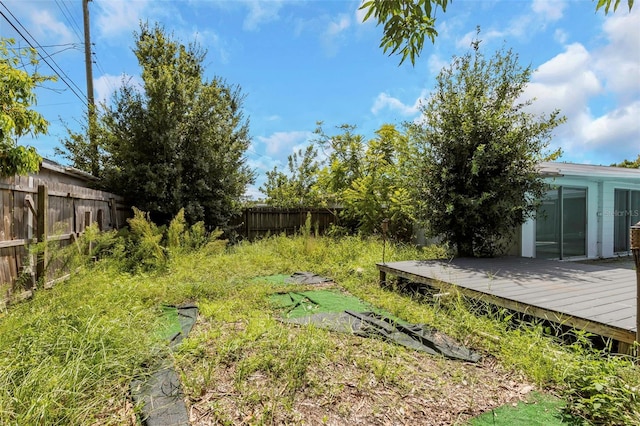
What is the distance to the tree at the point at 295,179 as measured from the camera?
15148 mm

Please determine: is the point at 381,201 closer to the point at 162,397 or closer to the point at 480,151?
the point at 480,151

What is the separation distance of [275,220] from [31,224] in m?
7.31

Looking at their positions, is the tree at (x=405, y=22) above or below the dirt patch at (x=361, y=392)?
above

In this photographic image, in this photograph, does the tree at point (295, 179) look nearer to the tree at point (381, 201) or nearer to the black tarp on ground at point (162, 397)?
the tree at point (381, 201)

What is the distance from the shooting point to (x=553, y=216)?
7.43m

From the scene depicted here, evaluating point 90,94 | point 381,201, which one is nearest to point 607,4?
point 381,201

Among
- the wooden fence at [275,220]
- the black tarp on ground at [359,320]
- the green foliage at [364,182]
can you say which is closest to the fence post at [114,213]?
the wooden fence at [275,220]

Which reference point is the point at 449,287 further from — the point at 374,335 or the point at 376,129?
the point at 376,129

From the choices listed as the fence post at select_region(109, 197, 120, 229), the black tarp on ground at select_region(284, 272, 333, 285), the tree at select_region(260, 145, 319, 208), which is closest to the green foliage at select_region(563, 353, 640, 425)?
the black tarp on ground at select_region(284, 272, 333, 285)

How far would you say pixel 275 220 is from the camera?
430 inches

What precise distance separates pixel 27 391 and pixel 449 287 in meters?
3.88

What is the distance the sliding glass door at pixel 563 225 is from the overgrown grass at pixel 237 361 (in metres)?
4.94

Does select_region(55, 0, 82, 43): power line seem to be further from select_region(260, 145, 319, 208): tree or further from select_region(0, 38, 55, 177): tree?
select_region(260, 145, 319, 208): tree

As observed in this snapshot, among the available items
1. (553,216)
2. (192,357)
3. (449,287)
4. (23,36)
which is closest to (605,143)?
(553,216)
